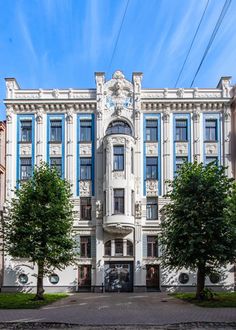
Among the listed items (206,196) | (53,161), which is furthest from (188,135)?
(206,196)

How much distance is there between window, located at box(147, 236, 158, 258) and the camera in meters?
43.2

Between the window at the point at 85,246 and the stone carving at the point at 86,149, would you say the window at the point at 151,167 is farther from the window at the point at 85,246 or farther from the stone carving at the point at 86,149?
the window at the point at 85,246

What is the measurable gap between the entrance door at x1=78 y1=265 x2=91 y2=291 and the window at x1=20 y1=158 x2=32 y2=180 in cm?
951

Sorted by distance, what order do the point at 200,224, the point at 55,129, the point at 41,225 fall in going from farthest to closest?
the point at 55,129, the point at 41,225, the point at 200,224

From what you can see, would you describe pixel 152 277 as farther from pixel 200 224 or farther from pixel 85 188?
pixel 200 224

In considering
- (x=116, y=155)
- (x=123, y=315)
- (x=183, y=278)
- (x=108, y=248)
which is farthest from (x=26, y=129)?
(x=123, y=315)

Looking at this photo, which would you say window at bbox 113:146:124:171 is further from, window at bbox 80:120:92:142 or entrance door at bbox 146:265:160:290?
entrance door at bbox 146:265:160:290

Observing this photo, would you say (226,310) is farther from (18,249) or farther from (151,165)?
(151,165)

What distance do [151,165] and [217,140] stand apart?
6414mm

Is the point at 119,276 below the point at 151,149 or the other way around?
below

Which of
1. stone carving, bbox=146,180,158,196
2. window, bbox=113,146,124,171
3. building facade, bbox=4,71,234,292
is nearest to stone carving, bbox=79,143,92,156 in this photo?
building facade, bbox=4,71,234,292

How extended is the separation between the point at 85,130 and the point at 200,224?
1857cm

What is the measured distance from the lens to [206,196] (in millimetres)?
30750

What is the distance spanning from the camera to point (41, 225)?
3198cm
